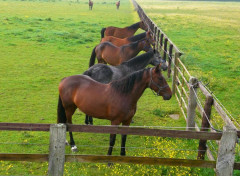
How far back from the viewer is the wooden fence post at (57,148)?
4184 mm

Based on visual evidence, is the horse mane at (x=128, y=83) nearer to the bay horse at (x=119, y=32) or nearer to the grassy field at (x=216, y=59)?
the grassy field at (x=216, y=59)

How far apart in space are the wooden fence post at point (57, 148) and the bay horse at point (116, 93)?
6.29ft

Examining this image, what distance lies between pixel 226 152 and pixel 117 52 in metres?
7.52

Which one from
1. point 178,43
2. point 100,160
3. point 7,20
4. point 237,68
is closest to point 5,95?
point 100,160

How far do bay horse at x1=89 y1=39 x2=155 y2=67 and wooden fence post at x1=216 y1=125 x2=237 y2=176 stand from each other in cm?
714

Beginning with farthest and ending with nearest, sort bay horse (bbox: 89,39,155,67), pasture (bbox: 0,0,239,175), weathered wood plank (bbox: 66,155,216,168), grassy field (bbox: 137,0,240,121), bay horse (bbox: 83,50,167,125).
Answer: grassy field (bbox: 137,0,240,121) → bay horse (bbox: 89,39,155,67) → bay horse (bbox: 83,50,167,125) → pasture (bbox: 0,0,239,175) → weathered wood plank (bbox: 66,155,216,168)

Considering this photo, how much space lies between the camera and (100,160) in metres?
4.48

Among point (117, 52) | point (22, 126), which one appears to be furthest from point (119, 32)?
point (22, 126)

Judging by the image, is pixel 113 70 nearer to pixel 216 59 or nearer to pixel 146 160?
pixel 146 160

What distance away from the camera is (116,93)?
6.11 meters

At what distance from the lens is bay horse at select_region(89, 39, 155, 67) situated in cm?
1116

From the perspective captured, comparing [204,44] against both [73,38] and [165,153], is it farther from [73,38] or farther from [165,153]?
[165,153]

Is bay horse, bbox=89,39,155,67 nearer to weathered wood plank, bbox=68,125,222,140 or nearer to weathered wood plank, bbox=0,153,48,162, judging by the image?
weathered wood plank, bbox=68,125,222,140

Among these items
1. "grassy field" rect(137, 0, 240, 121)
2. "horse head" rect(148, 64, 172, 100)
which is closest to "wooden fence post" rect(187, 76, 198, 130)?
"grassy field" rect(137, 0, 240, 121)
